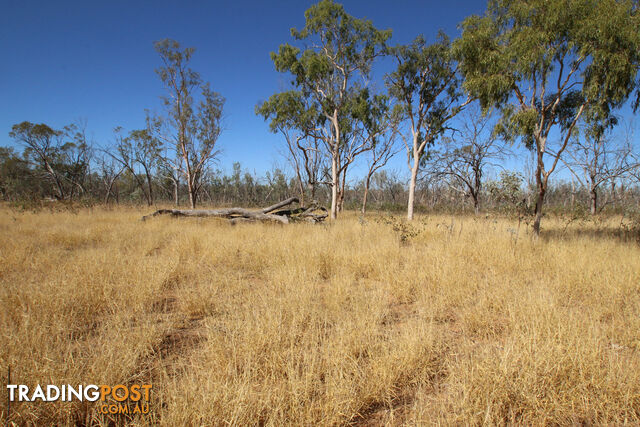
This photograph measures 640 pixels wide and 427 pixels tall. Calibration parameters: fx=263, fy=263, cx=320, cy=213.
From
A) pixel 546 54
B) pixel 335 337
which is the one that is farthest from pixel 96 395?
pixel 546 54

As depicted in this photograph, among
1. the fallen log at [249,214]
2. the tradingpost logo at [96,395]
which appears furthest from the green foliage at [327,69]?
the tradingpost logo at [96,395]

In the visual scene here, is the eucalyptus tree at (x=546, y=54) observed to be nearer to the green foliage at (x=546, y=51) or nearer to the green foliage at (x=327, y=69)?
the green foliage at (x=546, y=51)

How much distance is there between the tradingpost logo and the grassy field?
0.13 ft

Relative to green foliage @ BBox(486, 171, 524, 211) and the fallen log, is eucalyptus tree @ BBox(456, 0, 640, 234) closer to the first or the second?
green foliage @ BBox(486, 171, 524, 211)

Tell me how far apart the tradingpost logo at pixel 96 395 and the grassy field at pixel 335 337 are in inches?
1.6

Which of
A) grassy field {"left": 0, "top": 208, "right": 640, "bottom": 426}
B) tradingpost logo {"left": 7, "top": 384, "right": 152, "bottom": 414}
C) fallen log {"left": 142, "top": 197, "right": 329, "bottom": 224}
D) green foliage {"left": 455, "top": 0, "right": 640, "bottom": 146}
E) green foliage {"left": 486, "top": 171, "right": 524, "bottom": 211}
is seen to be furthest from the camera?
fallen log {"left": 142, "top": 197, "right": 329, "bottom": 224}

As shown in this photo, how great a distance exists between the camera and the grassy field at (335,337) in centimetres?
171

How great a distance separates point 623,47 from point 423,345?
26.1ft

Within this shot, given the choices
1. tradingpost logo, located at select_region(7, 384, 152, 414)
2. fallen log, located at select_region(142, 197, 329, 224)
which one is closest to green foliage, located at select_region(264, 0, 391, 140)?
fallen log, located at select_region(142, 197, 329, 224)

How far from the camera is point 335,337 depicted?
2.57 metres

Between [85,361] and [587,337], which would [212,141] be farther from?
[587,337]

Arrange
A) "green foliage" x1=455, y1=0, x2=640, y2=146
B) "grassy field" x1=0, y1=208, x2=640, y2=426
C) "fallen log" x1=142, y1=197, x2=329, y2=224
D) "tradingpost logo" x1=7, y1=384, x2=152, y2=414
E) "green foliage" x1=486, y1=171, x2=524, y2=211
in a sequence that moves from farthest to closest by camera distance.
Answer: "fallen log" x1=142, y1=197, x2=329, y2=224 < "green foliage" x1=486, y1=171, x2=524, y2=211 < "green foliage" x1=455, y1=0, x2=640, y2=146 < "grassy field" x1=0, y1=208, x2=640, y2=426 < "tradingpost logo" x1=7, y1=384, x2=152, y2=414

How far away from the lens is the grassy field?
1711mm

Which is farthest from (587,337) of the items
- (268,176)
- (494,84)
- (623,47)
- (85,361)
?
(268,176)
